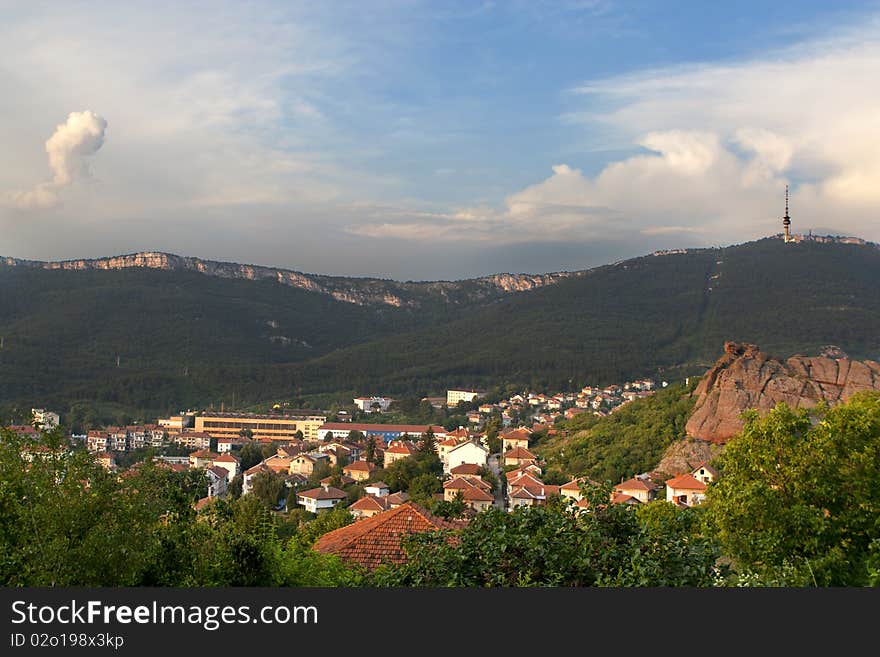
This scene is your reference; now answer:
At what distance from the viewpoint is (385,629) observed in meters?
4.57

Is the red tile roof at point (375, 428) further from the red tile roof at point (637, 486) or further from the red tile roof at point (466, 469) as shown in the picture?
the red tile roof at point (637, 486)

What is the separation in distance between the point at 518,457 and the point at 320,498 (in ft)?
49.2

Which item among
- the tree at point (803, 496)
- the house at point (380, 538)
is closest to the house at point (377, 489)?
the house at point (380, 538)

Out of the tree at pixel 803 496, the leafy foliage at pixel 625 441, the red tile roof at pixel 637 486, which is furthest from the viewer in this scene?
the leafy foliage at pixel 625 441

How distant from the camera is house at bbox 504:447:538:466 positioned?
48.0 m

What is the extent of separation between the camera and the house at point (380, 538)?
13141 mm

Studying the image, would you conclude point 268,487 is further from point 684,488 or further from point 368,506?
point 684,488

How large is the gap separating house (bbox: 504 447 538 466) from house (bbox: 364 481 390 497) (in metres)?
9.79

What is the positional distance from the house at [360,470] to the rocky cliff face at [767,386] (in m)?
18.9

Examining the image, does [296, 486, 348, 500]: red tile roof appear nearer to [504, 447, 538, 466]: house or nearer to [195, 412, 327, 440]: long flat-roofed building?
[504, 447, 538, 466]: house

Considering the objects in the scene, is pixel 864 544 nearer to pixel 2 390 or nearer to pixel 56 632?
pixel 56 632

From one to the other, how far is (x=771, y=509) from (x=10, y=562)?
28.7ft

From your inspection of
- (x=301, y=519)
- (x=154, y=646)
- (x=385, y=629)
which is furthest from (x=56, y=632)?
(x=301, y=519)

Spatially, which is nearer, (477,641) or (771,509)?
(477,641)
